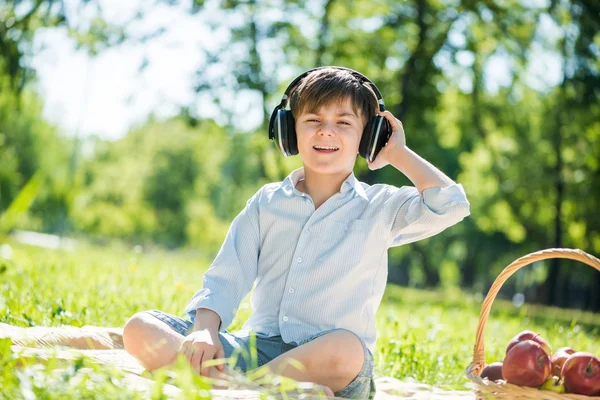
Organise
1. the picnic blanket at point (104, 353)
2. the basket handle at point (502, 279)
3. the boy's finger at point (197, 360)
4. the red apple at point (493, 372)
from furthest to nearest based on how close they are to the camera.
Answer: the red apple at point (493, 372) < the basket handle at point (502, 279) < the boy's finger at point (197, 360) < the picnic blanket at point (104, 353)

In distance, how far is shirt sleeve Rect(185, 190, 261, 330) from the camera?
3062mm

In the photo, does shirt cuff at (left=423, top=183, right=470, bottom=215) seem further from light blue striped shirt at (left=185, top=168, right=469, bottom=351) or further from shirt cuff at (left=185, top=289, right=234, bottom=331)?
shirt cuff at (left=185, top=289, right=234, bottom=331)

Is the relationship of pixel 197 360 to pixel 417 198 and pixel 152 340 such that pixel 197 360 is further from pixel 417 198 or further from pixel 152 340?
pixel 417 198

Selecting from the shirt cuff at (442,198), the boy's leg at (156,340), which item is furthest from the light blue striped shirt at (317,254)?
the boy's leg at (156,340)

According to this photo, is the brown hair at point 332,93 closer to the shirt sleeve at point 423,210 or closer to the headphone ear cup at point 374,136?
the headphone ear cup at point 374,136

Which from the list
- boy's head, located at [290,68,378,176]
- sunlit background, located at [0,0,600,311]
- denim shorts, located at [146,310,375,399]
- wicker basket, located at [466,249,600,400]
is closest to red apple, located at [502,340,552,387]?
wicker basket, located at [466,249,600,400]

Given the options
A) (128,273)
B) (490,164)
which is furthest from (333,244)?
(490,164)

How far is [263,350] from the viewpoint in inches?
120

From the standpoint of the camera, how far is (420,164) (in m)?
3.13

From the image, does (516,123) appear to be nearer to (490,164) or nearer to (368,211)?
(490,164)

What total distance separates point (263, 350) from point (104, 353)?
2.48 ft

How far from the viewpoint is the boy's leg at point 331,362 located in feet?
8.86

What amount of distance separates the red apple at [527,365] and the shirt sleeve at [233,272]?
46.4 inches

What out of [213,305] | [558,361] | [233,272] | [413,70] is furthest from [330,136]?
[413,70]
